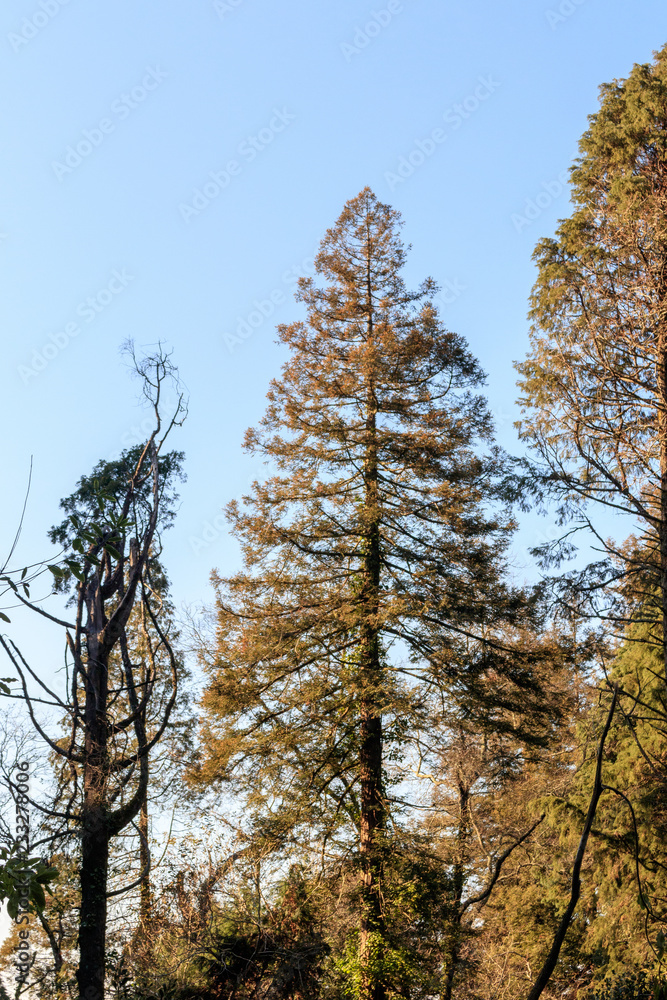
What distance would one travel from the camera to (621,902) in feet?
38.7

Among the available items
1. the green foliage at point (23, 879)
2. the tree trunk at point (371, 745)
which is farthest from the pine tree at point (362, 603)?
the green foliage at point (23, 879)

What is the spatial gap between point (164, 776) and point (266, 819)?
517 cm

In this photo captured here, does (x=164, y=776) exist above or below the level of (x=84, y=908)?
above

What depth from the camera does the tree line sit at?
10.8 metres

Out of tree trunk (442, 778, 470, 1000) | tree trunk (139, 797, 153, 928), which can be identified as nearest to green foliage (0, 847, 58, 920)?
tree trunk (139, 797, 153, 928)

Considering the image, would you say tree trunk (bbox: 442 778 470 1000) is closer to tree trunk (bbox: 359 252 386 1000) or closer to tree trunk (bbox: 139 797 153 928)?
tree trunk (bbox: 359 252 386 1000)

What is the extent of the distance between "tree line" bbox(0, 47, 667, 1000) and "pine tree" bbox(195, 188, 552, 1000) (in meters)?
0.05

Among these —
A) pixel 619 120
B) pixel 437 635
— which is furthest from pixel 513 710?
pixel 619 120

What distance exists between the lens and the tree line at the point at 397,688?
1080cm

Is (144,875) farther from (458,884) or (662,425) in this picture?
(662,425)

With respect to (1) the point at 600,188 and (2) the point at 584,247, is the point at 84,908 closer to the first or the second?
(2) the point at 584,247

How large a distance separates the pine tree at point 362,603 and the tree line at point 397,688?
5cm

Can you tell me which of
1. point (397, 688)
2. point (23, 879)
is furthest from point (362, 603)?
point (23, 879)

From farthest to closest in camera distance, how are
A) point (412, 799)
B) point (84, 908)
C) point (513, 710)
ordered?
point (412, 799) < point (513, 710) < point (84, 908)
